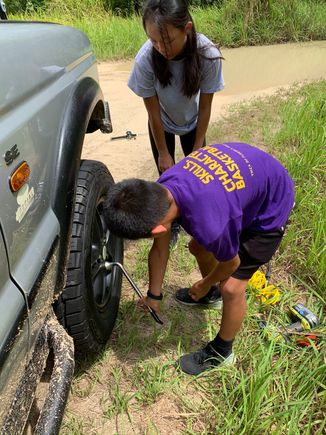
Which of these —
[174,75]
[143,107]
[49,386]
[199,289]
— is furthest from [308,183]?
[143,107]

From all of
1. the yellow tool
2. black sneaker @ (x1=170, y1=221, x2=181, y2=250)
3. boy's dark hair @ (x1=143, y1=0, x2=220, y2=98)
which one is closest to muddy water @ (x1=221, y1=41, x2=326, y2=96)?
black sneaker @ (x1=170, y1=221, x2=181, y2=250)

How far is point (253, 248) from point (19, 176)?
42.9 inches

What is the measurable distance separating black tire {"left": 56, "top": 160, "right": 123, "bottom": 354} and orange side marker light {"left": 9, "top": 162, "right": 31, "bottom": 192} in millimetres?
498

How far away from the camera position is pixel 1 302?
1.11 metres

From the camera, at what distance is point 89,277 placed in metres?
1.80

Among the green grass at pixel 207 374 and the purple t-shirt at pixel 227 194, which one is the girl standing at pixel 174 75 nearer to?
the purple t-shirt at pixel 227 194

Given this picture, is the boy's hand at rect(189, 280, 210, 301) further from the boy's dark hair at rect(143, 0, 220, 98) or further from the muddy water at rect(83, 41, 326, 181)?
the muddy water at rect(83, 41, 326, 181)

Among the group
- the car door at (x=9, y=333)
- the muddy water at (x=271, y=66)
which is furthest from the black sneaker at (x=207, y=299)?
the muddy water at (x=271, y=66)

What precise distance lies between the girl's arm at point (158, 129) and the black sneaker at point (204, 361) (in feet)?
4.04

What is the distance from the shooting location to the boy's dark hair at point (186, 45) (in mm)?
1989

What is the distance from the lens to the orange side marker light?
117 cm

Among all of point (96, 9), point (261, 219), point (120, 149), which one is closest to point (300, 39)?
point (96, 9)

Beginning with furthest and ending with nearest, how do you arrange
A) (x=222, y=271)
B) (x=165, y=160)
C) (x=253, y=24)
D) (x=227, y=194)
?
(x=253, y=24), (x=165, y=160), (x=222, y=271), (x=227, y=194)

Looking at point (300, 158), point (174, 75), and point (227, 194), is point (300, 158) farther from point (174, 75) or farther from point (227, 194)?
point (227, 194)
